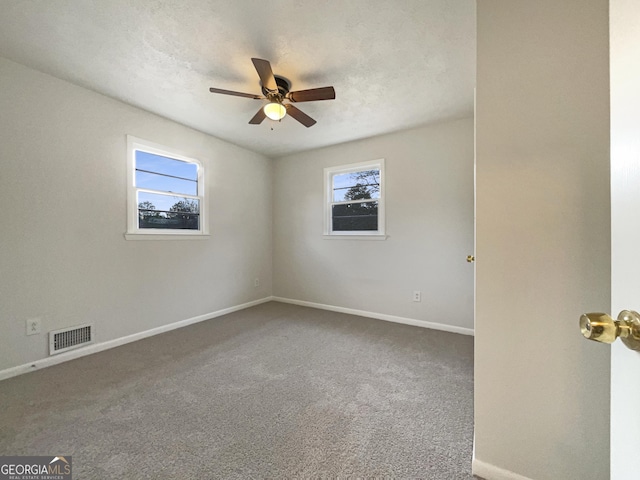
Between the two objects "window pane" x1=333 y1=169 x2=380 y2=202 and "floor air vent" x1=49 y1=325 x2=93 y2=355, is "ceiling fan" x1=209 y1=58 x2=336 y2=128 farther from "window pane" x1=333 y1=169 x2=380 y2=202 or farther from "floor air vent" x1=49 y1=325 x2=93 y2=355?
"floor air vent" x1=49 y1=325 x2=93 y2=355

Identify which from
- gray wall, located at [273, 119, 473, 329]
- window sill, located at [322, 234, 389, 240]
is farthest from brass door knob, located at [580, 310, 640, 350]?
window sill, located at [322, 234, 389, 240]

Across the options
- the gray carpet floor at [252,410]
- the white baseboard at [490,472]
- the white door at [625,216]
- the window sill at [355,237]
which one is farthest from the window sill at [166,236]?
the white door at [625,216]

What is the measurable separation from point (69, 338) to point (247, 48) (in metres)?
2.92

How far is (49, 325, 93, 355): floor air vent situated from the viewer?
7.34ft

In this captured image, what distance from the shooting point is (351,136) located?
3521mm

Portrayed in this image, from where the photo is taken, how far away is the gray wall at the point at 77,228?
2.06m

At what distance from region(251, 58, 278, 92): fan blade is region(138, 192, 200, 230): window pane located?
1.93 m

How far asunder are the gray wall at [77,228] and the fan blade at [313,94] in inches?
73.3

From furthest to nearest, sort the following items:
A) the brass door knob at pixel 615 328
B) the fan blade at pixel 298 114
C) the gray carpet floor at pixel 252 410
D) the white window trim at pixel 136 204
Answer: the white window trim at pixel 136 204, the fan blade at pixel 298 114, the gray carpet floor at pixel 252 410, the brass door knob at pixel 615 328

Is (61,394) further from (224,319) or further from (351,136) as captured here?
(351,136)

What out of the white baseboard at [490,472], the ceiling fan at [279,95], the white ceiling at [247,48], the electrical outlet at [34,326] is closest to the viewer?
the white baseboard at [490,472]

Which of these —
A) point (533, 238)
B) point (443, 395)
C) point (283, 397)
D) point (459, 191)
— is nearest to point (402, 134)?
point (459, 191)

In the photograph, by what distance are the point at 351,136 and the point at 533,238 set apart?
2868mm
